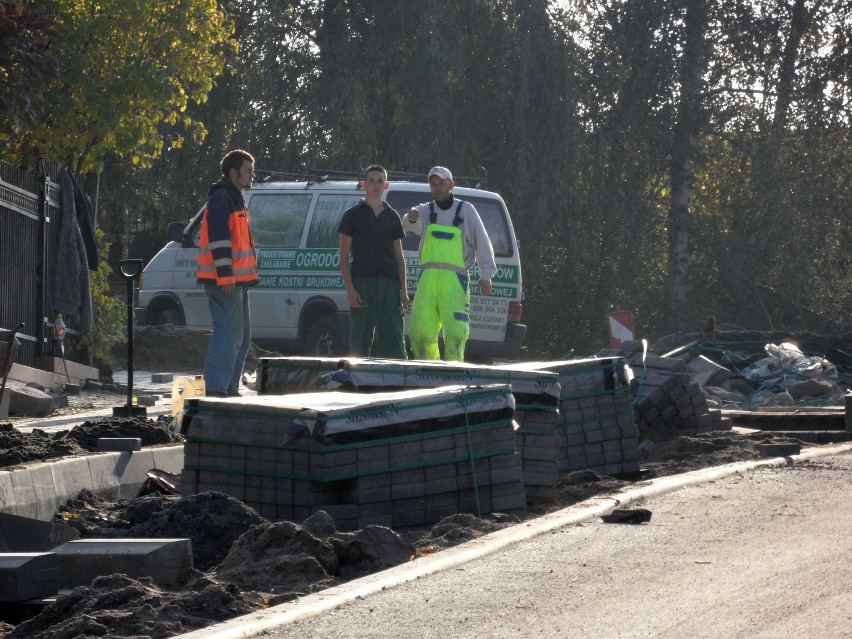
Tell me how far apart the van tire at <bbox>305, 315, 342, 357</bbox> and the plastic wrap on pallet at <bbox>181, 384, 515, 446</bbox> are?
9.96 metres

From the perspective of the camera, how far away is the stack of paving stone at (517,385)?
8.31 meters

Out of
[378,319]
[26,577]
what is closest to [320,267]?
[378,319]

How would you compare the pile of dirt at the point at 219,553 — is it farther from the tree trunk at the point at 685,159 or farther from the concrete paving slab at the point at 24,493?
the tree trunk at the point at 685,159

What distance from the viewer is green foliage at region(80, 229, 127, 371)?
15.7 m

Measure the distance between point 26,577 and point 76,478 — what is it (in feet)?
8.72

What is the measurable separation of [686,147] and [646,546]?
24.3 metres

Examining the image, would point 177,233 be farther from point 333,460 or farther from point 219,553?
point 219,553

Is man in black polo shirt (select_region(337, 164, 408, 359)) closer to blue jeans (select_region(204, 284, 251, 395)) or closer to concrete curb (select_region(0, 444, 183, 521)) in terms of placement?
blue jeans (select_region(204, 284, 251, 395))

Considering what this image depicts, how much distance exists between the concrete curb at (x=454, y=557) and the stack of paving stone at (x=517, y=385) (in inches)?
20.4

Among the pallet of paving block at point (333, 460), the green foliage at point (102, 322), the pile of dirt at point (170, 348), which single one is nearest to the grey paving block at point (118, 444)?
the pallet of paving block at point (333, 460)

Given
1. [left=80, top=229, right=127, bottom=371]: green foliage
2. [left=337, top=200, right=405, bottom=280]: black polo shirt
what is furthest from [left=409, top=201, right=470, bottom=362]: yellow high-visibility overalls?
[left=80, top=229, right=127, bottom=371]: green foliage

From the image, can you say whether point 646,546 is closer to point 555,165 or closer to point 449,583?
point 449,583

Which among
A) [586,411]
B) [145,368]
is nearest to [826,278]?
[145,368]

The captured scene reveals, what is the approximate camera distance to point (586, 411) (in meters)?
9.52
